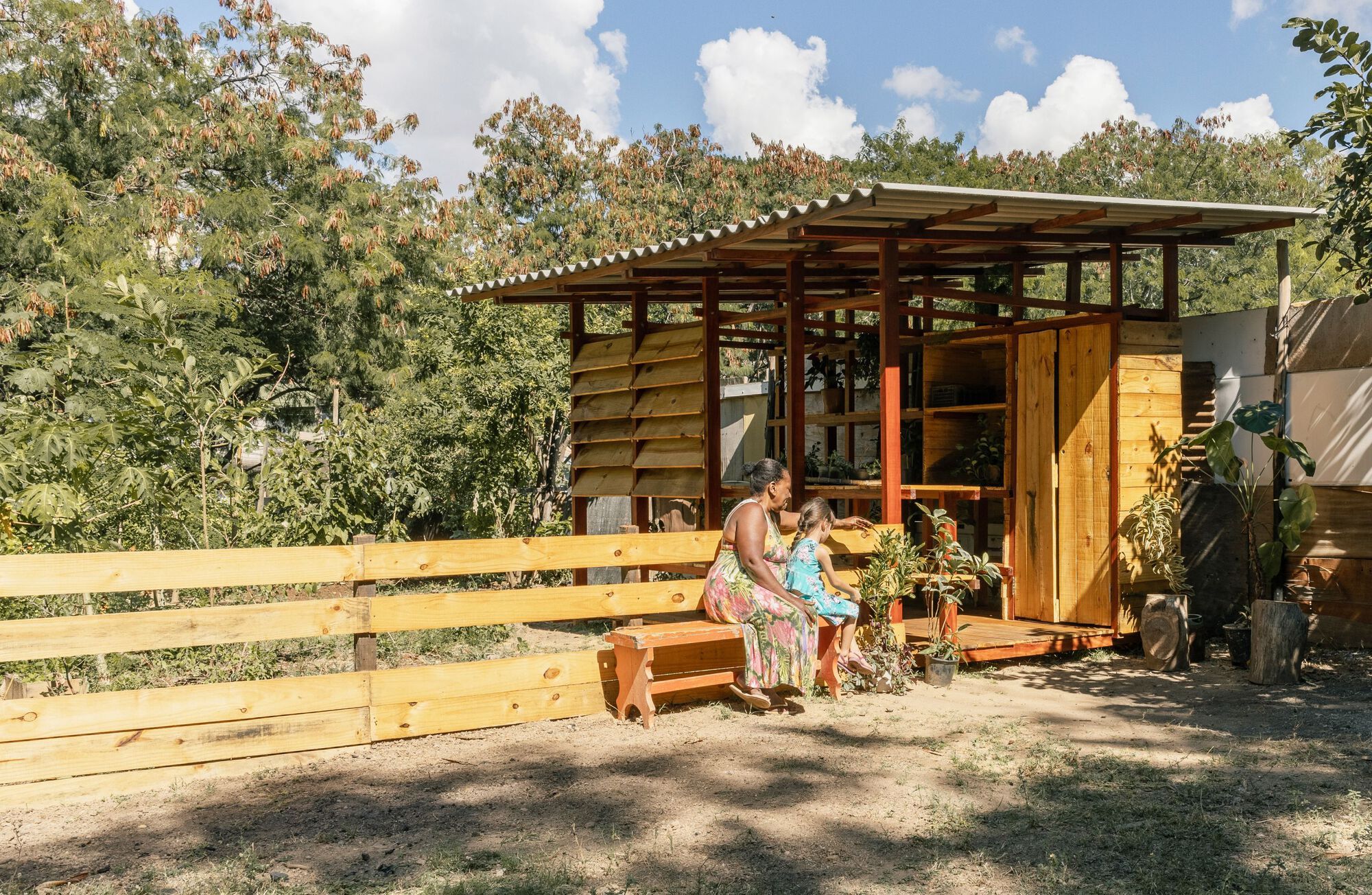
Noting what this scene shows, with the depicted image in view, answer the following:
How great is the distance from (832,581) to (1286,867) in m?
3.49

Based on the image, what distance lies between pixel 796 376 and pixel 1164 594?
10.8 ft

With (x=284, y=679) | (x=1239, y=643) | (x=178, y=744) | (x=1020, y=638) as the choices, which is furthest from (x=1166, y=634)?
(x=178, y=744)

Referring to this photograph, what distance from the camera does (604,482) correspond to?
10.9 m

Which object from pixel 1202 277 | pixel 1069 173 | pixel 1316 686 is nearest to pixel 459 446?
pixel 1316 686

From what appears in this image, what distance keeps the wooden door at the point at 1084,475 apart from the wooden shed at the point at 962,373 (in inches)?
0.6

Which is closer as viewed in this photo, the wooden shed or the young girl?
the young girl

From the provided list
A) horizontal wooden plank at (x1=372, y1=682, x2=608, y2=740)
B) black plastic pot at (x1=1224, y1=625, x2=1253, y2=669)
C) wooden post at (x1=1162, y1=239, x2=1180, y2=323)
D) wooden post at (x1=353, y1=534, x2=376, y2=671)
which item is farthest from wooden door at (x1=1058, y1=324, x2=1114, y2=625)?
wooden post at (x1=353, y1=534, x2=376, y2=671)

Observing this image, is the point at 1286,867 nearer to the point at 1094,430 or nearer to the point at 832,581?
the point at 832,581

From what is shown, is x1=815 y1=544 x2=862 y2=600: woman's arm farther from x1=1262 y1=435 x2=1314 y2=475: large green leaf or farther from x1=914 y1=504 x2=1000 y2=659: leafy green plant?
x1=1262 y1=435 x2=1314 y2=475: large green leaf

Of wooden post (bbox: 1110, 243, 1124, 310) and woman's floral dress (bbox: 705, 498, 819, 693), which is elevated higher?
wooden post (bbox: 1110, 243, 1124, 310)

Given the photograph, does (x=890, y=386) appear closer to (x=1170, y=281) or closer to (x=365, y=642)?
(x=1170, y=281)

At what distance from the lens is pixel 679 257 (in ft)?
27.7

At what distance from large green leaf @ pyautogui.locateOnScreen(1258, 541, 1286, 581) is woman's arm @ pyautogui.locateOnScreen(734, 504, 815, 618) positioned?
3.90 metres

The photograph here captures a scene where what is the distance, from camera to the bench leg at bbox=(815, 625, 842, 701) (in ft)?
23.5
